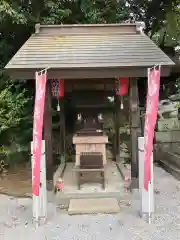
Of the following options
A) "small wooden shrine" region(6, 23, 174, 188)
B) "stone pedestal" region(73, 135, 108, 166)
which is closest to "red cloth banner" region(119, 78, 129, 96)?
"small wooden shrine" region(6, 23, 174, 188)

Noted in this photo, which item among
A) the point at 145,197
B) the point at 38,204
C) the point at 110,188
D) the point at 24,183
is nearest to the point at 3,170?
the point at 24,183

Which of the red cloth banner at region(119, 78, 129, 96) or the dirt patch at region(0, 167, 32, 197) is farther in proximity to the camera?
the dirt patch at region(0, 167, 32, 197)

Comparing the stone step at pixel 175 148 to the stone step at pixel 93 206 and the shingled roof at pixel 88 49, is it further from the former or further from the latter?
the stone step at pixel 93 206

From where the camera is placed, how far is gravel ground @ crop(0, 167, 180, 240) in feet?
16.0

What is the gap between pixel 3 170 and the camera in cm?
1011

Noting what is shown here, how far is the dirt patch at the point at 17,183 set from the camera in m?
7.71

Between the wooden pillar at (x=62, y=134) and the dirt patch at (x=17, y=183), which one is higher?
the wooden pillar at (x=62, y=134)

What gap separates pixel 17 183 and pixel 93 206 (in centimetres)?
327

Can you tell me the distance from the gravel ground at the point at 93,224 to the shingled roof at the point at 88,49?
269 centimetres

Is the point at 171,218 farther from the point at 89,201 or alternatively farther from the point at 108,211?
the point at 89,201

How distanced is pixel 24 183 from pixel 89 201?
2824 millimetres

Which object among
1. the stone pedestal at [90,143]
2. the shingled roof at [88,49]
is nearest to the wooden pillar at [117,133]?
the stone pedestal at [90,143]

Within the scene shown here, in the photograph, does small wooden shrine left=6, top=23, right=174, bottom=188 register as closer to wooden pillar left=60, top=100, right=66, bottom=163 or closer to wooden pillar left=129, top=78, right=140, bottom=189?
wooden pillar left=129, top=78, right=140, bottom=189

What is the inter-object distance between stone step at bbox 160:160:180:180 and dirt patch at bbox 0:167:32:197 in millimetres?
3843
